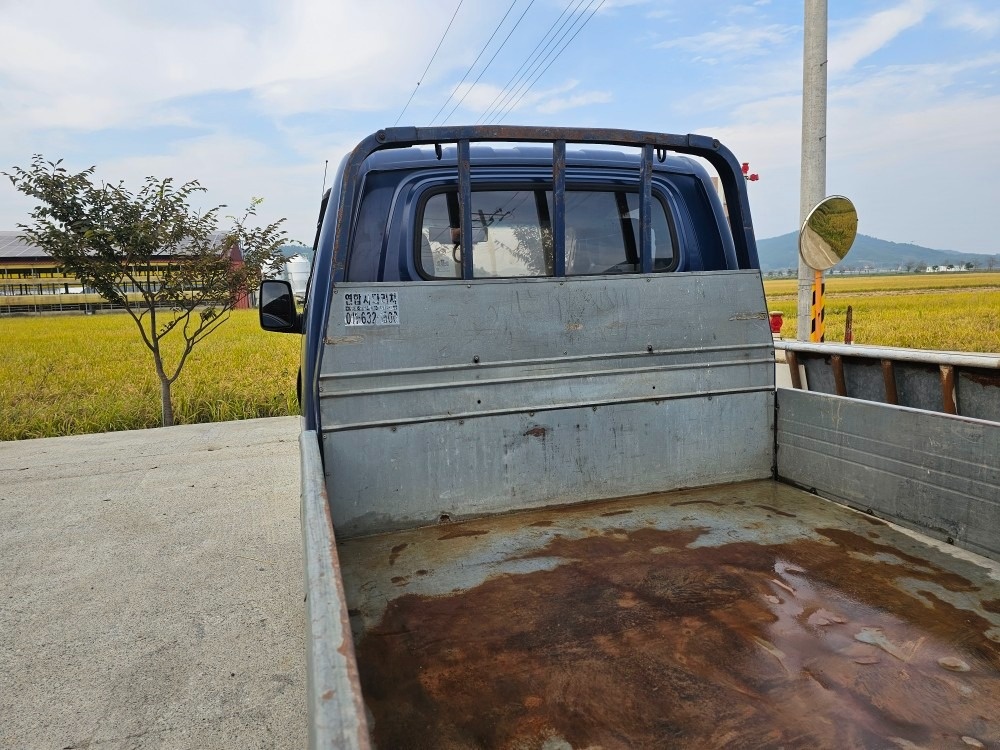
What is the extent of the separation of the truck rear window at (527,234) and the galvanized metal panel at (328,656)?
1660 millimetres

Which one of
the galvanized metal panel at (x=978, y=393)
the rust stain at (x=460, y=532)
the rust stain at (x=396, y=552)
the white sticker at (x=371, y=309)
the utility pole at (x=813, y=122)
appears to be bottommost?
the rust stain at (x=396, y=552)

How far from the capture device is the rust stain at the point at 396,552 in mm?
2471

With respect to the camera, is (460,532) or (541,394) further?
(541,394)

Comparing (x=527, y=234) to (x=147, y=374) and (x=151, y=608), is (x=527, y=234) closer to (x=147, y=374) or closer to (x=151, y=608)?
(x=151, y=608)

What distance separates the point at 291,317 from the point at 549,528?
191 cm

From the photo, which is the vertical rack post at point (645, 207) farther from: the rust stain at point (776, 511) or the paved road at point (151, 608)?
the paved road at point (151, 608)

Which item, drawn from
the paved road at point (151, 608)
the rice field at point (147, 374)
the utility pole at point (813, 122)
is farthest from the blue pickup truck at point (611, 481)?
the rice field at point (147, 374)

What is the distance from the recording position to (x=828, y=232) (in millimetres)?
7012

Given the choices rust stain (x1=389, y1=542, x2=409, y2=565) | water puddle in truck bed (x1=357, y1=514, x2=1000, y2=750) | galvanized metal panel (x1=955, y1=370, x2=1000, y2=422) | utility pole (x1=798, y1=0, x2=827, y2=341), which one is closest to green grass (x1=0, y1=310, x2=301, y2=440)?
utility pole (x1=798, y1=0, x2=827, y2=341)

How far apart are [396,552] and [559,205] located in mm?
1532

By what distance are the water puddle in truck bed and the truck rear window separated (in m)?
1.36

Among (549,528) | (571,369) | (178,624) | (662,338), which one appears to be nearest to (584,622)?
(549,528)

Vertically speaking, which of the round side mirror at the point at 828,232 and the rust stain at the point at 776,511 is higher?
the round side mirror at the point at 828,232

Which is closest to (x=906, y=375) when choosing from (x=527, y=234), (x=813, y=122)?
(x=527, y=234)
